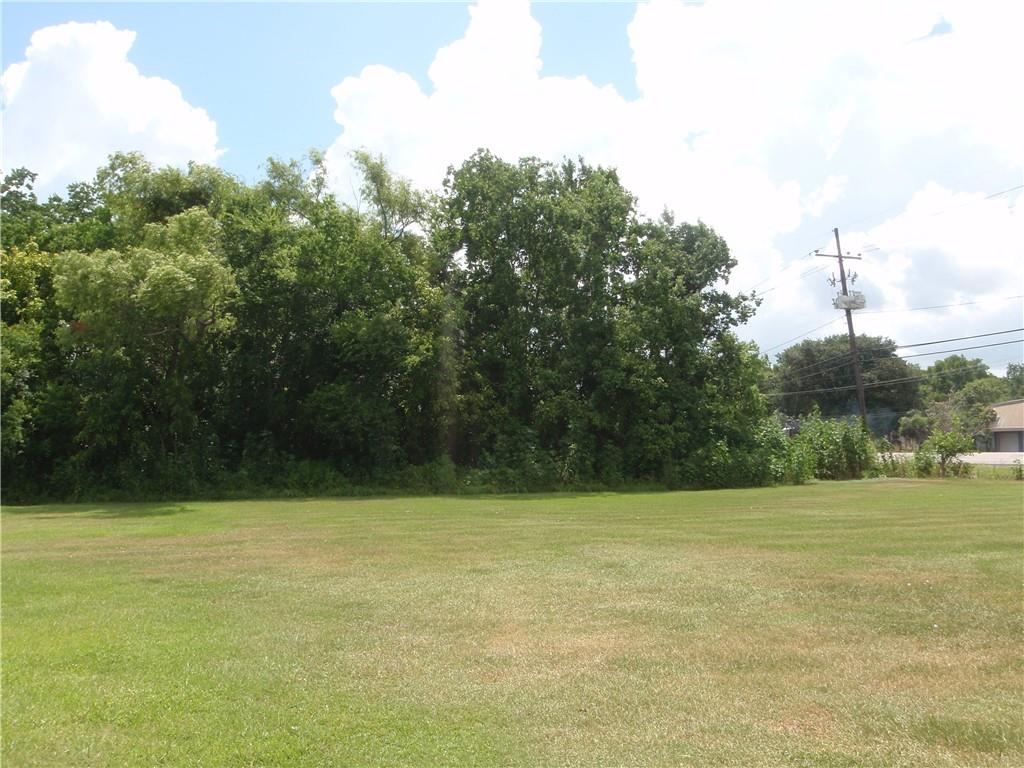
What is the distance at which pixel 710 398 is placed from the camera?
122ft

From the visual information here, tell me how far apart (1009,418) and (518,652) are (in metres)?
76.6

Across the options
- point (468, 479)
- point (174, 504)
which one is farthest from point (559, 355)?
point (174, 504)

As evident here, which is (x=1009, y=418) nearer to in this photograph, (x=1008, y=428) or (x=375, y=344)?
(x=1008, y=428)

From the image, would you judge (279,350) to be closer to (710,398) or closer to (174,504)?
(174,504)

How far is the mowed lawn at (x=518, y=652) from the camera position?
5238 mm

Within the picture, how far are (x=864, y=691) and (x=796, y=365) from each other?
90039 mm

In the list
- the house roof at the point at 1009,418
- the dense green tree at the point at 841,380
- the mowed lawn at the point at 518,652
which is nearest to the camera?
the mowed lawn at the point at 518,652

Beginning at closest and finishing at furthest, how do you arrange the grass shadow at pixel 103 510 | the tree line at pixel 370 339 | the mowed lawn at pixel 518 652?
the mowed lawn at pixel 518 652 → the grass shadow at pixel 103 510 → the tree line at pixel 370 339

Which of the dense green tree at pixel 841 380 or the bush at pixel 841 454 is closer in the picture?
the bush at pixel 841 454

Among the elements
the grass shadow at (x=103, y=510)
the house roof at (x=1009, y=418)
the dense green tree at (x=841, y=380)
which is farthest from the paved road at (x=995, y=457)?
the grass shadow at (x=103, y=510)

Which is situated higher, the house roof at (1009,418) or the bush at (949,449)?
the house roof at (1009,418)

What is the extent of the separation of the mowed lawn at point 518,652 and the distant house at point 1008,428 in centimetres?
6416

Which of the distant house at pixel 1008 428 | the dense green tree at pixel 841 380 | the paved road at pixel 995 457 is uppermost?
the dense green tree at pixel 841 380

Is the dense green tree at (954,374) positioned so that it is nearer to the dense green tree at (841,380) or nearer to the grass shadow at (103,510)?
the dense green tree at (841,380)
